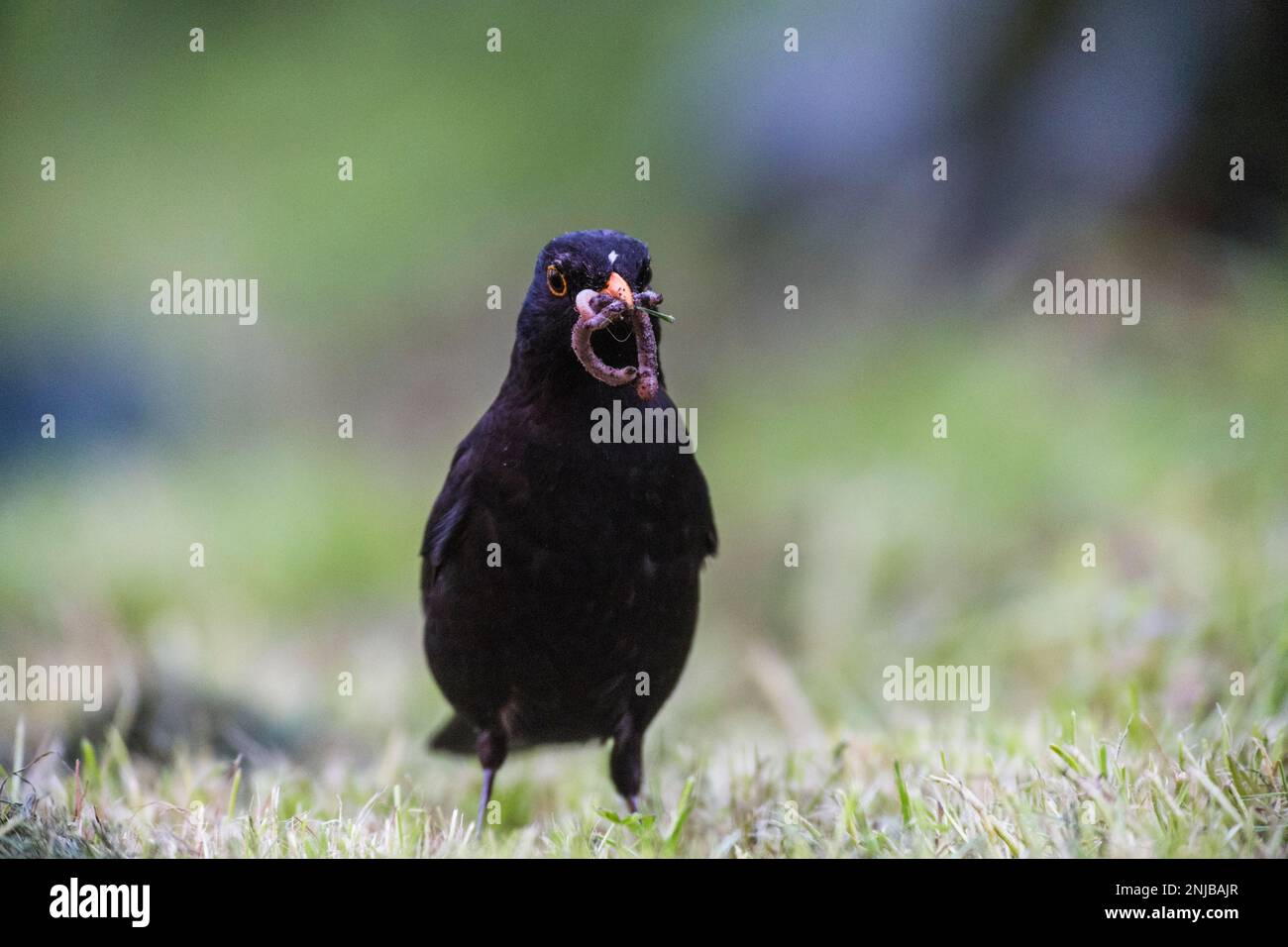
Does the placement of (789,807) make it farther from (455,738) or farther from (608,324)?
(455,738)

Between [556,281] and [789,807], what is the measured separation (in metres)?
1.35

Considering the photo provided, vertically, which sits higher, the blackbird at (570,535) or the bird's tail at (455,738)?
the blackbird at (570,535)

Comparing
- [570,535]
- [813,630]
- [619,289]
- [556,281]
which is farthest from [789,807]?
[813,630]

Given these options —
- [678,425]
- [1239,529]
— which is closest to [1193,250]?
[1239,529]

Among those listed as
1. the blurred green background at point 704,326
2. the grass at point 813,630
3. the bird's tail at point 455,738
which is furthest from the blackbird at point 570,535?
the blurred green background at point 704,326

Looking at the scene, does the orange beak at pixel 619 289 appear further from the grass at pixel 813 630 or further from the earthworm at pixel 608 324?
the grass at pixel 813 630

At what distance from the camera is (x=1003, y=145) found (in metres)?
6.05

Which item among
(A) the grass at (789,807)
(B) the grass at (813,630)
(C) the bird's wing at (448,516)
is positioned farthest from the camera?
(C) the bird's wing at (448,516)

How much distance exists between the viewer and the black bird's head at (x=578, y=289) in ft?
9.78

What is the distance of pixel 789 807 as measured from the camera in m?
2.90

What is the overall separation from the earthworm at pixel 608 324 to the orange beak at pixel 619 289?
0.01 meters

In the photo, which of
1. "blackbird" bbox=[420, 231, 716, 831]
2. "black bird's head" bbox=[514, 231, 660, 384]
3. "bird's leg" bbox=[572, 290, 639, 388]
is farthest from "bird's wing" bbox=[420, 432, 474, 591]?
"bird's leg" bbox=[572, 290, 639, 388]

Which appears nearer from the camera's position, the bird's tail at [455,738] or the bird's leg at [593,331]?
the bird's leg at [593,331]
